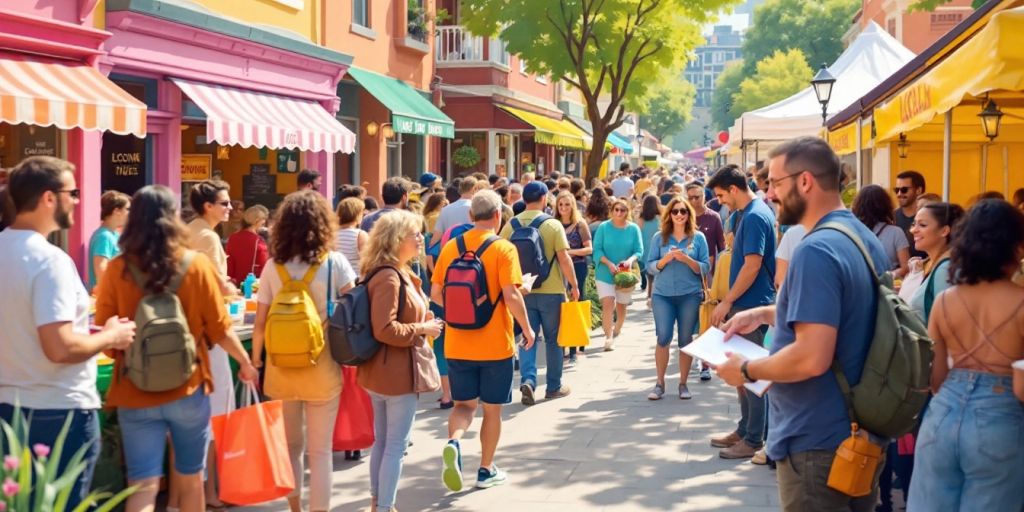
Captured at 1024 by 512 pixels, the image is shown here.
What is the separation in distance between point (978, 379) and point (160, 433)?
3.47 metres

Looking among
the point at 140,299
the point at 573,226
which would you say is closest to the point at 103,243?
the point at 140,299

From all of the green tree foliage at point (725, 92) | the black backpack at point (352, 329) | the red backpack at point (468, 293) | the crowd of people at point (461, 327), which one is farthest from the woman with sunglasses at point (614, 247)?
the green tree foliage at point (725, 92)

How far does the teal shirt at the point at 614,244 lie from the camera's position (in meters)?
12.2

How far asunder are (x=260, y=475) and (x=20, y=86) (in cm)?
507

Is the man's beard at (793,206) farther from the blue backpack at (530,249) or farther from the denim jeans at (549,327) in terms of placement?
the denim jeans at (549,327)

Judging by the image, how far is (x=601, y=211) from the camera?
13070mm

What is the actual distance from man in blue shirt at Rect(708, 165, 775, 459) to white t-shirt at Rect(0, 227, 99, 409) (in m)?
4.28

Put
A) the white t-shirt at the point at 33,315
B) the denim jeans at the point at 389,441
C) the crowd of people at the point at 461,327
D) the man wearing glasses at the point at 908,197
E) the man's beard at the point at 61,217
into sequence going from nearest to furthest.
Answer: the crowd of people at the point at 461,327, the white t-shirt at the point at 33,315, the man's beard at the point at 61,217, the denim jeans at the point at 389,441, the man wearing glasses at the point at 908,197

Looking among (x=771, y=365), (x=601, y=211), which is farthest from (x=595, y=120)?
(x=771, y=365)

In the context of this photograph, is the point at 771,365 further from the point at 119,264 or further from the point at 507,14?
the point at 507,14

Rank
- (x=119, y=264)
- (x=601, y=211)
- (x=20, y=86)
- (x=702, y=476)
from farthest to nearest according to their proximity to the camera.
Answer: (x=601, y=211) → (x=20, y=86) → (x=702, y=476) → (x=119, y=264)

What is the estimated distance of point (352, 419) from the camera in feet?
20.7

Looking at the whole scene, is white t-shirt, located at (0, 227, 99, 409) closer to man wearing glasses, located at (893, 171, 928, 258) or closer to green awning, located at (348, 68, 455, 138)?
man wearing glasses, located at (893, 171, 928, 258)

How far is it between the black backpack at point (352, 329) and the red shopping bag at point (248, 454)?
0.55 m
